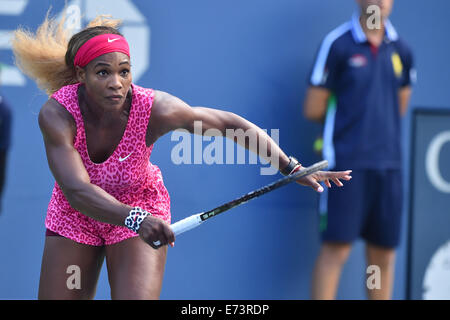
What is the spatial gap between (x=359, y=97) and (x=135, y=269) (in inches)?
79.7

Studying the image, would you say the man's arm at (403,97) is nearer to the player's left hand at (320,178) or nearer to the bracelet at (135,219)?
the player's left hand at (320,178)

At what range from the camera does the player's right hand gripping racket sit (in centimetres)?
308

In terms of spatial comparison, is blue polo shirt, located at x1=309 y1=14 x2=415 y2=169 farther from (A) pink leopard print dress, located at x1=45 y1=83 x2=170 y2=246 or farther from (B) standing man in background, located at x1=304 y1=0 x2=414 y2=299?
(A) pink leopard print dress, located at x1=45 y1=83 x2=170 y2=246

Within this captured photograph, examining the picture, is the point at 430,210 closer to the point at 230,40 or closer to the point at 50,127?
the point at 230,40

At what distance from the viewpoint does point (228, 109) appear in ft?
16.1

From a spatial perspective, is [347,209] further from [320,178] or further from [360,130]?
[320,178]

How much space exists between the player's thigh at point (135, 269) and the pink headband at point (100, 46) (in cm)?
75

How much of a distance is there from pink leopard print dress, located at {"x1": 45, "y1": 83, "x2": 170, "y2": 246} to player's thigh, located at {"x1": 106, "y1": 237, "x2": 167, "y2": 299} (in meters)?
0.05

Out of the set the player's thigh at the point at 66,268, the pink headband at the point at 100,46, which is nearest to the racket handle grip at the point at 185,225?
the player's thigh at the point at 66,268

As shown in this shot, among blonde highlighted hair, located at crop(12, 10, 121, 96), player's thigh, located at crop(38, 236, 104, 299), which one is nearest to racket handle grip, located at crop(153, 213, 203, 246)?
player's thigh, located at crop(38, 236, 104, 299)

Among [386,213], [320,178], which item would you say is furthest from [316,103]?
[320,178]

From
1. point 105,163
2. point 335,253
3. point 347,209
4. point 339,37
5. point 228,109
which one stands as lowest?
point 335,253

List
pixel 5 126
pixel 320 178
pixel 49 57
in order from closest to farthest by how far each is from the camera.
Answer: pixel 320 178, pixel 49 57, pixel 5 126
